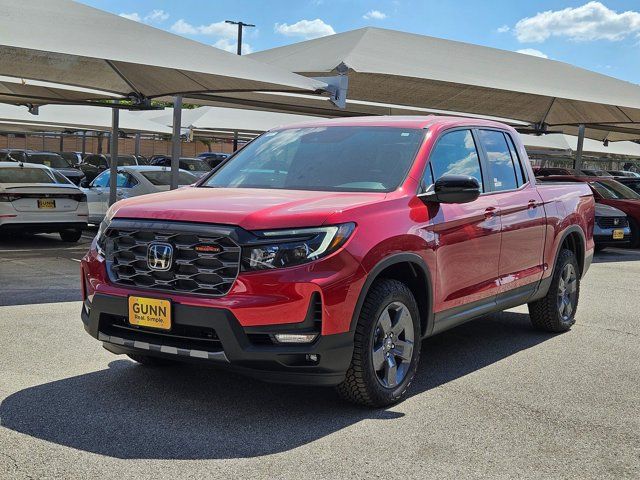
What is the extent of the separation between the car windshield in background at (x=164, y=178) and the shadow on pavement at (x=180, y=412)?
947cm

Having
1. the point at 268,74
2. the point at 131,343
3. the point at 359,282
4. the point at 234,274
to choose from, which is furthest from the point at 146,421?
the point at 268,74

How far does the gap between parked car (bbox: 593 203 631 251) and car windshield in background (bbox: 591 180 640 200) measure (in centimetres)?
98

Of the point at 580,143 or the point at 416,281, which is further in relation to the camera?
the point at 580,143

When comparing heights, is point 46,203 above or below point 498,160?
below

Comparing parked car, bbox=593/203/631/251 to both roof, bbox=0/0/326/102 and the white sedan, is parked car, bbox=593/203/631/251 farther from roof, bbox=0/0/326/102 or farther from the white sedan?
the white sedan

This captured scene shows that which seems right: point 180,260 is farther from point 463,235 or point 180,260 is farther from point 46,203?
point 46,203

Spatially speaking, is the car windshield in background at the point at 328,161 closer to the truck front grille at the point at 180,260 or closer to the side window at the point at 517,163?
the truck front grille at the point at 180,260

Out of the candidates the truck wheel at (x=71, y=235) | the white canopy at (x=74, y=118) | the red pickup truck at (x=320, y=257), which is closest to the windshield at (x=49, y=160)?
the white canopy at (x=74, y=118)

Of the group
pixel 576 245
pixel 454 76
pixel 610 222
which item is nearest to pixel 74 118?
pixel 454 76

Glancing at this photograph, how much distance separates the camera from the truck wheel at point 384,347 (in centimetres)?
463

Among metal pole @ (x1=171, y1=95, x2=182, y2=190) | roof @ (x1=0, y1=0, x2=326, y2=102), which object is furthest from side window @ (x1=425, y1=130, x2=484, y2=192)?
metal pole @ (x1=171, y1=95, x2=182, y2=190)

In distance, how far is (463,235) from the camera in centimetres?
557

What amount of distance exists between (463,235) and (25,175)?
10019 mm

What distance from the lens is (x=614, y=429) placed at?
15.4ft
